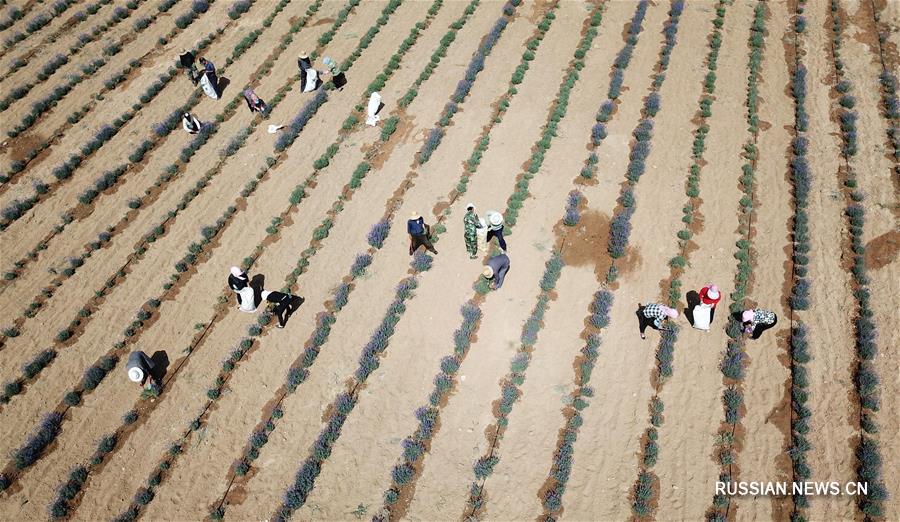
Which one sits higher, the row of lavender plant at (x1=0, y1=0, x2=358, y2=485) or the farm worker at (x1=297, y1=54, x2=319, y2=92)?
the farm worker at (x1=297, y1=54, x2=319, y2=92)

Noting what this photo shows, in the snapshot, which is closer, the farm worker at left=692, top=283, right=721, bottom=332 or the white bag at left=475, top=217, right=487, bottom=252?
the farm worker at left=692, top=283, right=721, bottom=332

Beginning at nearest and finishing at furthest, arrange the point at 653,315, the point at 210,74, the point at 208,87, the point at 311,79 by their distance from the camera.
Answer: the point at 653,315
the point at 210,74
the point at 311,79
the point at 208,87

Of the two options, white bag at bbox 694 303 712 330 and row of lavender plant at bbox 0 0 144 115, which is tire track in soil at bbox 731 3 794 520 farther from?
row of lavender plant at bbox 0 0 144 115

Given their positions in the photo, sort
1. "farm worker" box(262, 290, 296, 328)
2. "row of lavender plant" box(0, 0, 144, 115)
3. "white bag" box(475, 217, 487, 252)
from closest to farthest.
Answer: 1. "farm worker" box(262, 290, 296, 328)
2. "white bag" box(475, 217, 487, 252)
3. "row of lavender plant" box(0, 0, 144, 115)

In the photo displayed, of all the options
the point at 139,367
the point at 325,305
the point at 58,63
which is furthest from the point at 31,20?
the point at 325,305

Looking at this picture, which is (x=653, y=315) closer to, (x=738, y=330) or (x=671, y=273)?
(x=738, y=330)

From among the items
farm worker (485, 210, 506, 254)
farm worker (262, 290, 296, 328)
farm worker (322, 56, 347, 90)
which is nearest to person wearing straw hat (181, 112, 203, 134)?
farm worker (322, 56, 347, 90)

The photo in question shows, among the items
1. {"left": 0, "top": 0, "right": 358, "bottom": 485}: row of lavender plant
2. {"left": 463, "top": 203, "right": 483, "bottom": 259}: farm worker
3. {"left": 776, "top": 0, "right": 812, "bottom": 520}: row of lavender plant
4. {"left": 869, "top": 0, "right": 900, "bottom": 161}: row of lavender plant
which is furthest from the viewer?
{"left": 869, "top": 0, "right": 900, "bottom": 161}: row of lavender plant
